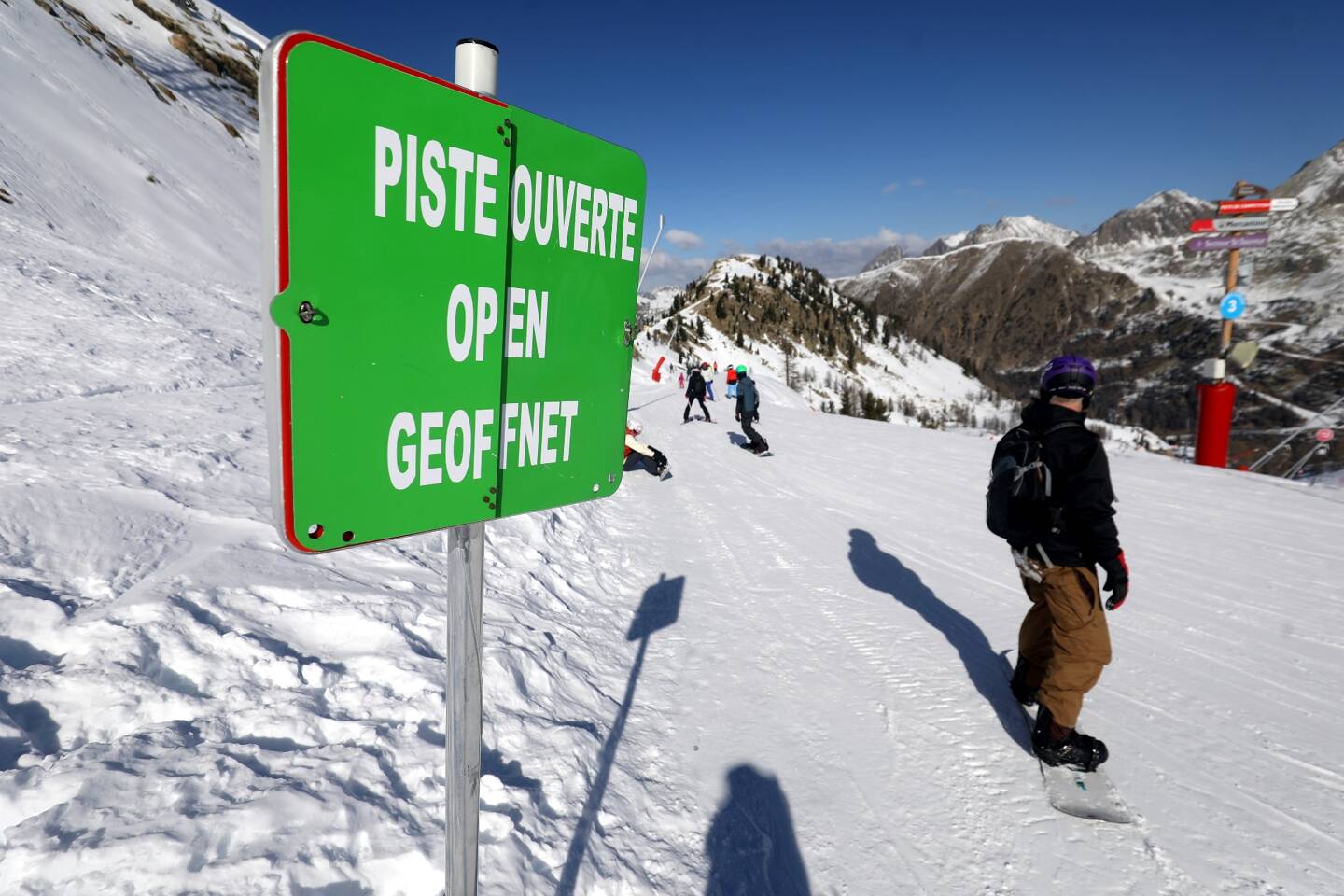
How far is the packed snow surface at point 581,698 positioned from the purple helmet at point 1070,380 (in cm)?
185

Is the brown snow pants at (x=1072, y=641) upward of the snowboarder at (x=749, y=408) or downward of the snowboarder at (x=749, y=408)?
downward

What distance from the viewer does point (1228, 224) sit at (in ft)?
39.6

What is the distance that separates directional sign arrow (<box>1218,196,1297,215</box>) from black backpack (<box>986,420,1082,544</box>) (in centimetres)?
1334

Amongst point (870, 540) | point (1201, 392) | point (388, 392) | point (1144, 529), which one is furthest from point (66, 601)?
point (1201, 392)

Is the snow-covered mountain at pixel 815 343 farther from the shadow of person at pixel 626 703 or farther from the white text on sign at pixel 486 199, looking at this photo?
the white text on sign at pixel 486 199

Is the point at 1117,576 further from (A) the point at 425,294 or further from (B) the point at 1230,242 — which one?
(B) the point at 1230,242

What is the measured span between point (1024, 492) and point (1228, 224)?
13.7 m

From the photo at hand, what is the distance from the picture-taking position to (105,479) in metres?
3.54

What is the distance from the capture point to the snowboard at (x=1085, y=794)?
2.77m

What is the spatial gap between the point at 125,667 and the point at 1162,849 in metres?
4.17

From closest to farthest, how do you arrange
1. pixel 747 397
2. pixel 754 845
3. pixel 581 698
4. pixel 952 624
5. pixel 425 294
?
pixel 425 294, pixel 754 845, pixel 581 698, pixel 952 624, pixel 747 397

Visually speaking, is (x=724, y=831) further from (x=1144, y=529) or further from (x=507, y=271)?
(x=1144, y=529)

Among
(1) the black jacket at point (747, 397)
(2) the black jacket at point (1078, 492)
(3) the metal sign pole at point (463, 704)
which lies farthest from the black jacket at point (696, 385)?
(3) the metal sign pole at point (463, 704)

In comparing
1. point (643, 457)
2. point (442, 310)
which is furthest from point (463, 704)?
point (643, 457)
